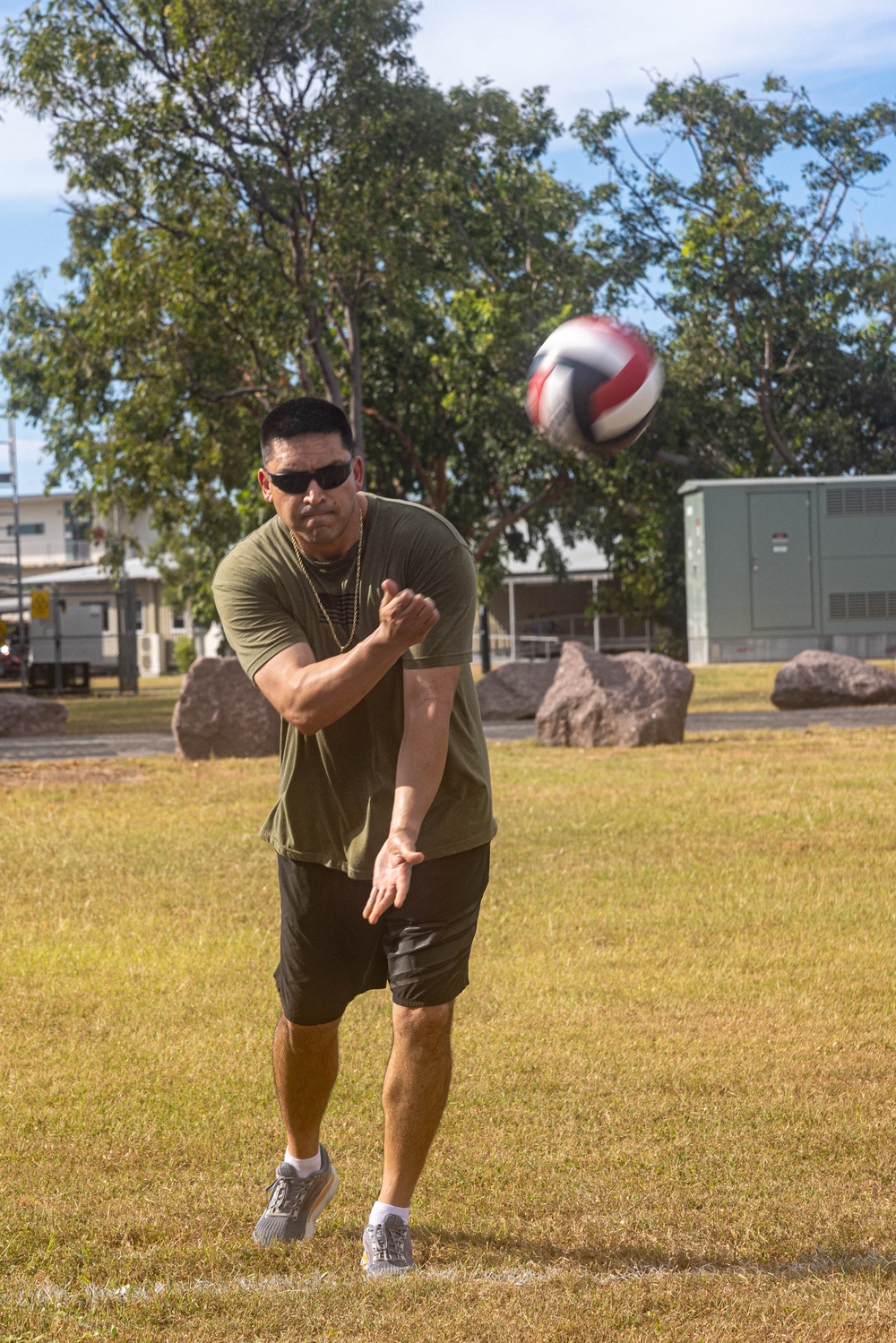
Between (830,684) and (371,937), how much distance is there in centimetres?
1725

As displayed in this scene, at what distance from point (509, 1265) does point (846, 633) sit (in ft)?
65.5

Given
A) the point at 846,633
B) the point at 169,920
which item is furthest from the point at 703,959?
the point at 846,633

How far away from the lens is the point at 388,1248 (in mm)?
3471

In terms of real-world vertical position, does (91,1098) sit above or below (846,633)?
below

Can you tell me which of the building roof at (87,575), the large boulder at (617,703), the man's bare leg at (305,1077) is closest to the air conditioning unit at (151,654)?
the building roof at (87,575)

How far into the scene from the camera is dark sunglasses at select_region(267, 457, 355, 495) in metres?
3.44

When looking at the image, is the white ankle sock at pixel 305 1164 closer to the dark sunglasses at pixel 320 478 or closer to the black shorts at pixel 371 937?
the black shorts at pixel 371 937

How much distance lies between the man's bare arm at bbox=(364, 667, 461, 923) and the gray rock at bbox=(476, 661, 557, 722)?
16.4m

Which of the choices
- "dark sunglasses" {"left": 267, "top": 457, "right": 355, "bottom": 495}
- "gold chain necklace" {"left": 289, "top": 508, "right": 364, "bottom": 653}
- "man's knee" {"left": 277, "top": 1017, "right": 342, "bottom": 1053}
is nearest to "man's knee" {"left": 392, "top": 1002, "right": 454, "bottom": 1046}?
"man's knee" {"left": 277, "top": 1017, "right": 342, "bottom": 1053}

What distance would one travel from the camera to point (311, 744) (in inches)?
143

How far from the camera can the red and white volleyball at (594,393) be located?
4.66 meters

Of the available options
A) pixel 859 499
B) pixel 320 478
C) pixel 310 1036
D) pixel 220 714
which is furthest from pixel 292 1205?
pixel 859 499

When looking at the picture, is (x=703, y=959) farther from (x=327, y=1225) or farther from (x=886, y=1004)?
(x=327, y=1225)

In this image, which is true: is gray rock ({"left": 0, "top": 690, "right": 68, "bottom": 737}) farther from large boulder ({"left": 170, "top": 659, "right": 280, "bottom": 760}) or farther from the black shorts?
the black shorts
